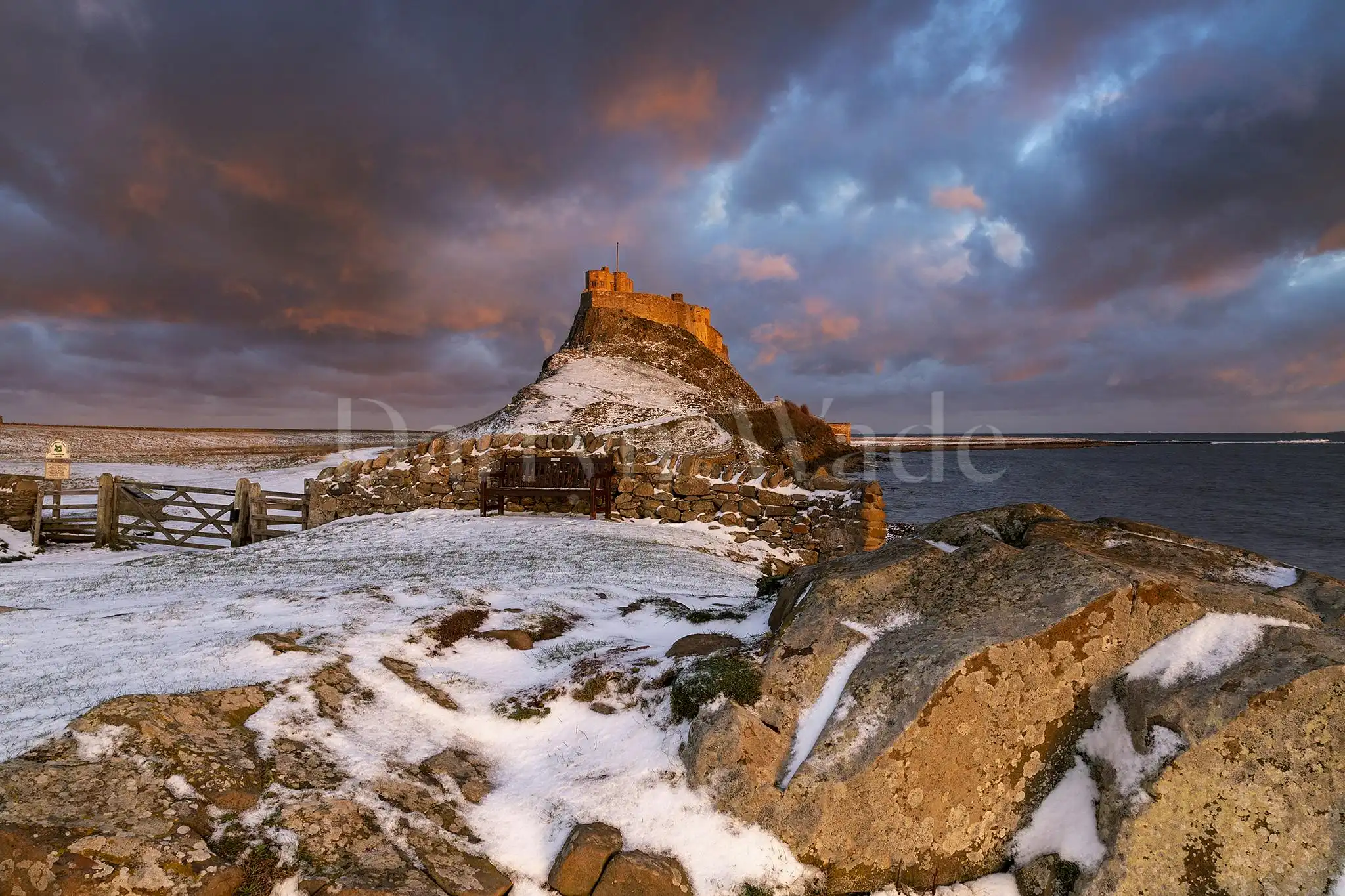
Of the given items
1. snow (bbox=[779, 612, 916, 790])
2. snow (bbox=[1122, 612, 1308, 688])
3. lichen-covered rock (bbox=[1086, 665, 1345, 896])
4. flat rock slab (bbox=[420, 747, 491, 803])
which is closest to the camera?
lichen-covered rock (bbox=[1086, 665, 1345, 896])

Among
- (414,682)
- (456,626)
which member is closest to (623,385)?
(456,626)

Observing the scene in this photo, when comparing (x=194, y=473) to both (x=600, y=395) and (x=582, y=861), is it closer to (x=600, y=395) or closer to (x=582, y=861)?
(x=600, y=395)

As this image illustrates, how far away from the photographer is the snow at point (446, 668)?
350 centimetres

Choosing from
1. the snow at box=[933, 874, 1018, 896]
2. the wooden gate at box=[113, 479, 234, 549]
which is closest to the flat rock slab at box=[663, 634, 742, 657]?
the snow at box=[933, 874, 1018, 896]

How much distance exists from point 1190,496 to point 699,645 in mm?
60261

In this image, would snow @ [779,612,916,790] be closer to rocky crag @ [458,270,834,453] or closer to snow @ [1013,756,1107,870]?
snow @ [1013,756,1107,870]

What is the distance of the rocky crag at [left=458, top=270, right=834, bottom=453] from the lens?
37062 millimetres

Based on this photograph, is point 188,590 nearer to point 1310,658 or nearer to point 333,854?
point 333,854

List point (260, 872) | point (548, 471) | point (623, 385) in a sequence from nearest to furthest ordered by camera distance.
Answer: point (260, 872)
point (548, 471)
point (623, 385)

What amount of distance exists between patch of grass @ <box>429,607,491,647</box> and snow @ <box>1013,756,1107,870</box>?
4.68 meters

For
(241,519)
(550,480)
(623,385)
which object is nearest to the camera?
(241,519)

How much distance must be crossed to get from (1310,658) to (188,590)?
1117cm

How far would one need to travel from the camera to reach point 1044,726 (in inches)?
140

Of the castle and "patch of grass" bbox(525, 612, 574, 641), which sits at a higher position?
the castle
